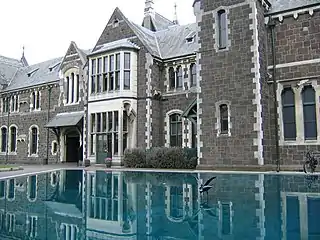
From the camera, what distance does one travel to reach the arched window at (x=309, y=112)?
1507 cm

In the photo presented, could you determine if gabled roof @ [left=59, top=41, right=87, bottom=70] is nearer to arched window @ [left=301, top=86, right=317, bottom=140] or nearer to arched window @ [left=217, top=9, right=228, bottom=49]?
arched window @ [left=217, top=9, right=228, bottom=49]

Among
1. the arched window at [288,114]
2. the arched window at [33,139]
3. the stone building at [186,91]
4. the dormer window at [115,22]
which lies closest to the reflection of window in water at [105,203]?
the stone building at [186,91]

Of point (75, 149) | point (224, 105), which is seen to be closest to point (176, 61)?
point (224, 105)

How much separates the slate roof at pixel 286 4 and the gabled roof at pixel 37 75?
19.7 metres

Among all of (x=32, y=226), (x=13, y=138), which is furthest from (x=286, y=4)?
(x=13, y=138)

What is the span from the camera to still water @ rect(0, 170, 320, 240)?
474 cm

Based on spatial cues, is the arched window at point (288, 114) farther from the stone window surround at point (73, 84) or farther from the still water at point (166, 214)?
the stone window surround at point (73, 84)

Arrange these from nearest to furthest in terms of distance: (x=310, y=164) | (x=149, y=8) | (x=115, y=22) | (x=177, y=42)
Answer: (x=310, y=164) < (x=177, y=42) < (x=115, y=22) < (x=149, y=8)

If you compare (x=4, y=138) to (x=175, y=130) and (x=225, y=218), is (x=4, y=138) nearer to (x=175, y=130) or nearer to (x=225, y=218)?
(x=175, y=130)

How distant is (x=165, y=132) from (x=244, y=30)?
882 centimetres

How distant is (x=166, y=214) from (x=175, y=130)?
15899 mm

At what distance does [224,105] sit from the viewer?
52.7 feet

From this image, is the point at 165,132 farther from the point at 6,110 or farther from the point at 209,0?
the point at 6,110

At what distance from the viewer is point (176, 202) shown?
24.0 ft
